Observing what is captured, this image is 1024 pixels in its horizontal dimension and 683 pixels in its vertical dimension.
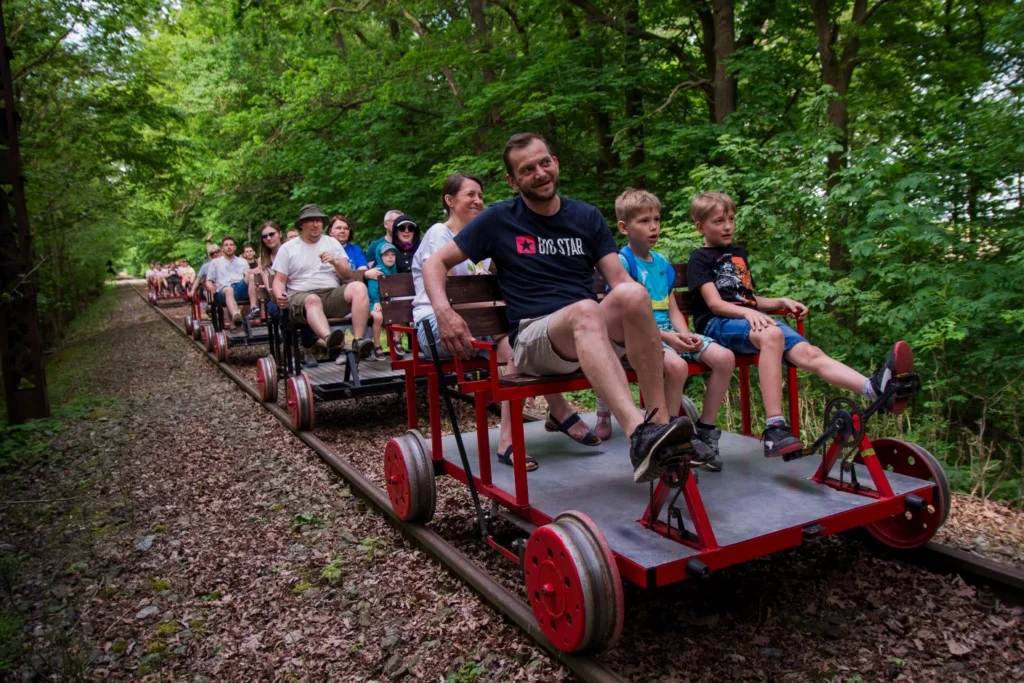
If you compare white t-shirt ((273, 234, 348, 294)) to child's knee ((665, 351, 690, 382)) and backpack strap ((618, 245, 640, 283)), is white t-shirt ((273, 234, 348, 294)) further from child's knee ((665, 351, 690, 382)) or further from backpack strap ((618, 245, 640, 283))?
child's knee ((665, 351, 690, 382))

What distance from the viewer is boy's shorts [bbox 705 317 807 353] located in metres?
3.81

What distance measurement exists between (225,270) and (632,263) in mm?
10465

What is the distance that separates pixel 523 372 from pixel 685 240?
4827mm

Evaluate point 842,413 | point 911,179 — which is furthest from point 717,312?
point 911,179

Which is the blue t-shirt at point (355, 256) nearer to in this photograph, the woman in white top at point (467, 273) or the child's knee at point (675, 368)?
the woman in white top at point (467, 273)

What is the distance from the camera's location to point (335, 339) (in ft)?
22.6

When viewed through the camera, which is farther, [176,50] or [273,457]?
[176,50]

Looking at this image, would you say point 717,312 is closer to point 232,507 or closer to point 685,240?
point 232,507

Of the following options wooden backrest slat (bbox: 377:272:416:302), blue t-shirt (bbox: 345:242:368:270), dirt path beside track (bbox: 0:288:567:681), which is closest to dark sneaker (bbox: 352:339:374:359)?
dirt path beside track (bbox: 0:288:567:681)

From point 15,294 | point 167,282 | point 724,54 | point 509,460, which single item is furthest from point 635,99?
point 167,282

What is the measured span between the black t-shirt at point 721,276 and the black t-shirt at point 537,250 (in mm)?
691

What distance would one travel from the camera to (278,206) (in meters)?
20.6

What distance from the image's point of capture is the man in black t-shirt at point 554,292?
3066 millimetres

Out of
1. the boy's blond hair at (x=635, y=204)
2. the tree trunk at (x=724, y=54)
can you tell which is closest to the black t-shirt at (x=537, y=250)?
the boy's blond hair at (x=635, y=204)
